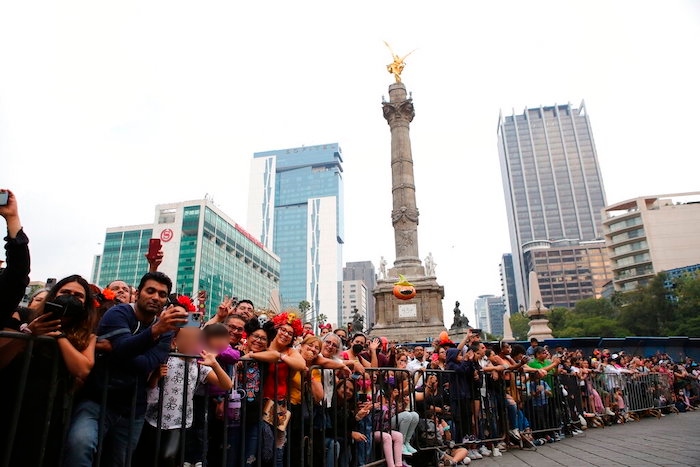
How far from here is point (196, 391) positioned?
3.70 metres

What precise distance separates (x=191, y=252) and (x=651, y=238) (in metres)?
74.9

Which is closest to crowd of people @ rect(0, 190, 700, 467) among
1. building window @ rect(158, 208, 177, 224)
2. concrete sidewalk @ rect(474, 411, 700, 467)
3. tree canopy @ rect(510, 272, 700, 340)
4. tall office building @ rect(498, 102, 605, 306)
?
concrete sidewalk @ rect(474, 411, 700, 467)

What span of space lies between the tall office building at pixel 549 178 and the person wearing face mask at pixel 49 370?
147968 millimetres

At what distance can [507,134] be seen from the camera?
165375mm

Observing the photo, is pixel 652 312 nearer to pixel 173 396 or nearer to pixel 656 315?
pixel 656 315

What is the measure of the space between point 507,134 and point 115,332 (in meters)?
177

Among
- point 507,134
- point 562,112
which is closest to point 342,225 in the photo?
point 507,134

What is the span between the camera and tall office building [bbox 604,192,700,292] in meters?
67.9

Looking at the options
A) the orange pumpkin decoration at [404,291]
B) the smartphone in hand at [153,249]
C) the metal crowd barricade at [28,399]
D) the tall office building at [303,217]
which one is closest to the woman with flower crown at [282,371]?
the metal crowd barricade at [28,399]

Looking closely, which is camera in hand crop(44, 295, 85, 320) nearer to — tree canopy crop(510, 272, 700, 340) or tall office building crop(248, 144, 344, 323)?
tree canopy crop(510, 272, 700, 340)

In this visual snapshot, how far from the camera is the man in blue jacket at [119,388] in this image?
2746 mm

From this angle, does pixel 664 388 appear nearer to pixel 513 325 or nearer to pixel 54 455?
pixel 54 455

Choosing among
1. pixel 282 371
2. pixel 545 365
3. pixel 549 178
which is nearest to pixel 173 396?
pixel 282 371

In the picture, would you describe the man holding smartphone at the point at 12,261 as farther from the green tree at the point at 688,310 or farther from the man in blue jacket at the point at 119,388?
the green tree at the point at 688,310
